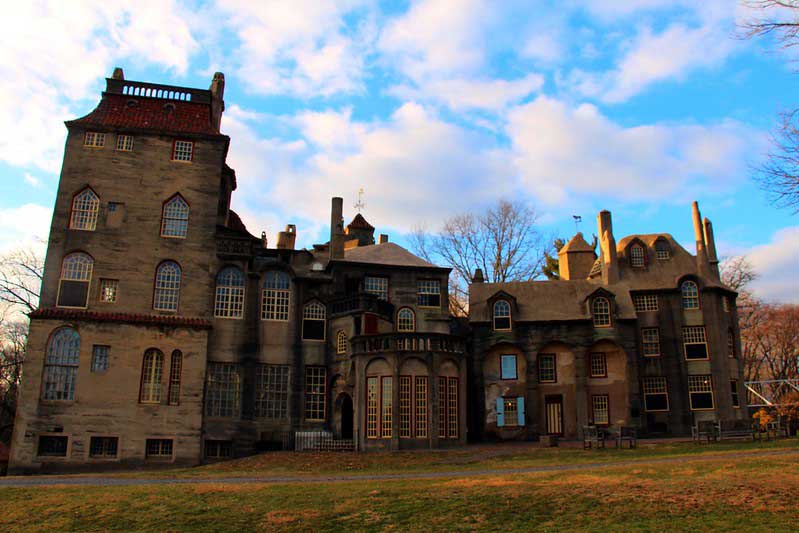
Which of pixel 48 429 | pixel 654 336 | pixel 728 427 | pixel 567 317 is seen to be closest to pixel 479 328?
pixel 567 317

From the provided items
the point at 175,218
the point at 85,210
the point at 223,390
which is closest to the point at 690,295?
the point at 223,390

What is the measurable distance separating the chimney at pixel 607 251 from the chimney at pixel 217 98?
86.3ft

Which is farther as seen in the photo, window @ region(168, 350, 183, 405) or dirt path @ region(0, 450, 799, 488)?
window @ region(168, 350, 183, 405)

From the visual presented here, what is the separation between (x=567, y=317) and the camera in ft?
131

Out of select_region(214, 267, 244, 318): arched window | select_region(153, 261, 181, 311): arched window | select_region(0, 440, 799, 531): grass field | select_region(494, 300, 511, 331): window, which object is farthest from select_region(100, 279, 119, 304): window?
select_region(494, 300, 511, 331): window

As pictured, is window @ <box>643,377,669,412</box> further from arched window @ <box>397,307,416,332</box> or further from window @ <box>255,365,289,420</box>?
window @ <box>255,365,289,420</box>

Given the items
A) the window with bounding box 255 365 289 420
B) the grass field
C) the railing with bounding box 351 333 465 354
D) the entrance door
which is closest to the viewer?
the grass field

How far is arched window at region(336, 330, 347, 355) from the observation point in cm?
3597

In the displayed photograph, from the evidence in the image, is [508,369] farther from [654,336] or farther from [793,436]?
[793,436]

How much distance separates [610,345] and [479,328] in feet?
26.4

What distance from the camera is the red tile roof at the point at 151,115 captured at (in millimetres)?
37094

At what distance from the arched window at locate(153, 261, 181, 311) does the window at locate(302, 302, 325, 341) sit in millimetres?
7092

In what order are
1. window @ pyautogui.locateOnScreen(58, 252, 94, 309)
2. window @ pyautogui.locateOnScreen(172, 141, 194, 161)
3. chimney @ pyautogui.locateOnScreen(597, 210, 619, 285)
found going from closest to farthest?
window @ pyautogui.locateOnScreen(58, 252, 94, 309), window @ pyautogui.locateOnScreen(172, 141, 194, 161), chimney @ pyautogui.locateOnScreen(597, 210, 619, 285)

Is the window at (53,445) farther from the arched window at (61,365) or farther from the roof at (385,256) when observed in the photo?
the roof at (385,256)
